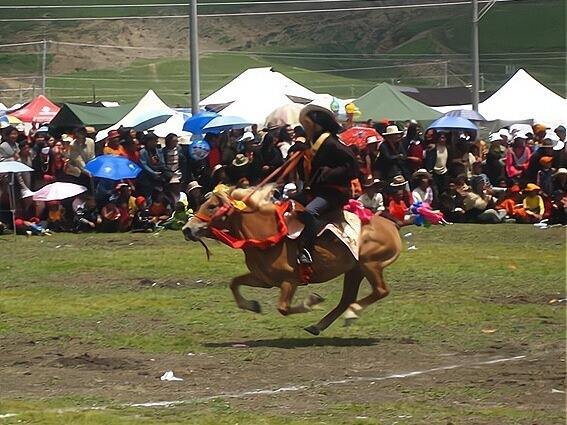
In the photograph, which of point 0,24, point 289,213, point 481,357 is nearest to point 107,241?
point 289,213

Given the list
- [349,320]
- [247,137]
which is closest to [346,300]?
[349,320]

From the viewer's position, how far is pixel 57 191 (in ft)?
77.2

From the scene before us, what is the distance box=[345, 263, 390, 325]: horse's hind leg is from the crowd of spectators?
959 centimetres

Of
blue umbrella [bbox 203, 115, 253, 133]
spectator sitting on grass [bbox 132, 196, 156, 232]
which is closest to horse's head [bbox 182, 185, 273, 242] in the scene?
spectator sitting on grass [bbox 132, 196, 156, 232]

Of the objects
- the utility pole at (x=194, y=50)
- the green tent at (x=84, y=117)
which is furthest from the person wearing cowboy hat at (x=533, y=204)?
the green tent at (x=84, y=117)

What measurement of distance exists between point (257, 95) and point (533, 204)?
14.0 metres

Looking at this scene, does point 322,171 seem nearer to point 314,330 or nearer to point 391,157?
point 314,330

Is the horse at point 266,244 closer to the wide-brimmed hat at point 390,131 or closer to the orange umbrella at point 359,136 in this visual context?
the orange umbrella at point 359,136

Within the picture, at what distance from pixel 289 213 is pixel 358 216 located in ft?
2.27

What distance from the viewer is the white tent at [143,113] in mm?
33469

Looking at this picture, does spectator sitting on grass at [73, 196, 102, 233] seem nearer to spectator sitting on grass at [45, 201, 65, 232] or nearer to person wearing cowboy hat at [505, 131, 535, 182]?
spectator sitting on grass at [45, 201, 65, 232]

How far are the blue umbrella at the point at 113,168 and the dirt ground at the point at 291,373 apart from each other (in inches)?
413

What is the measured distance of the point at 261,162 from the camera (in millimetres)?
24500

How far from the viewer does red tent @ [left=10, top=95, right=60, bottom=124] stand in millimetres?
42081
